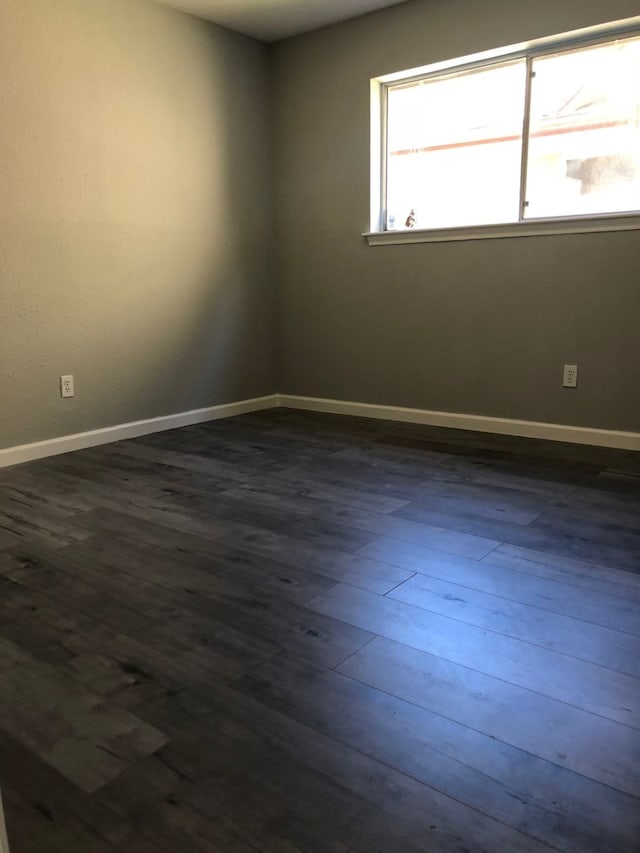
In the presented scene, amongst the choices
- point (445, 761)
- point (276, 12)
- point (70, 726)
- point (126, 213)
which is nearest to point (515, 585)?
point (445, 761)

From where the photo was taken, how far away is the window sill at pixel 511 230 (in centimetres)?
309

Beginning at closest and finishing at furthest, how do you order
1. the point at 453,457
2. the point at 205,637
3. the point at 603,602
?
the point at 205,637 → the point at 603,602 → the point at 453,457

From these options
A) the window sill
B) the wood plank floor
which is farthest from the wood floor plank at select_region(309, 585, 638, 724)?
the window sill

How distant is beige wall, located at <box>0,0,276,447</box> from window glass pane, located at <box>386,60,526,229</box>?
37.2 inches

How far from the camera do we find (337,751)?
45.6 inches

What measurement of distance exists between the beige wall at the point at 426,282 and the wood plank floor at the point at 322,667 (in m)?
0.90

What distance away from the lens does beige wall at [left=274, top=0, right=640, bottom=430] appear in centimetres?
320

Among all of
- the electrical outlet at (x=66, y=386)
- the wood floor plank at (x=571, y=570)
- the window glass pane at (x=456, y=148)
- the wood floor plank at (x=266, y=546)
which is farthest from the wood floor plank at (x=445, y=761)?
the window glass pane at (x=456, y=148)

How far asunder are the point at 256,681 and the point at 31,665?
0.51 meters

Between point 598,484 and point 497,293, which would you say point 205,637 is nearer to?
point 598,484

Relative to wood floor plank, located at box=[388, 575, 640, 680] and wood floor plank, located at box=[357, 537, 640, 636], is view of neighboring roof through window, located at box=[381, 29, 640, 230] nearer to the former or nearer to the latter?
wood floor plank, located at box=[357, 537, 640, 636]

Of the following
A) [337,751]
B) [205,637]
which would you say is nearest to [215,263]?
[205,637]

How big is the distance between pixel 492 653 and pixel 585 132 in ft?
9.01

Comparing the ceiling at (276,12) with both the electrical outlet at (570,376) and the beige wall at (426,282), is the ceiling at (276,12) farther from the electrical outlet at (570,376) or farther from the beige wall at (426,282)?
the electrical outlet at (570,376)
